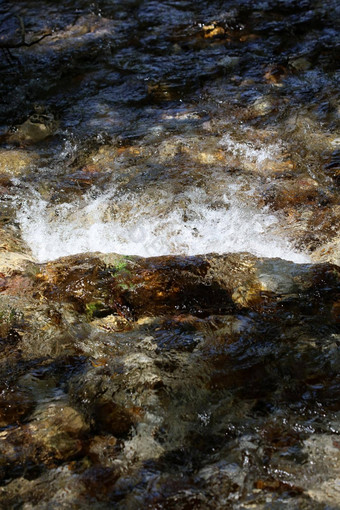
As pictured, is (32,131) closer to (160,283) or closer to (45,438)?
(160,283)

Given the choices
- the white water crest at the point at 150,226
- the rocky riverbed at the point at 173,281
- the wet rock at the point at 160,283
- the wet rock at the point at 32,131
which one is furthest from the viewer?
the wet rock at the point at 32,131

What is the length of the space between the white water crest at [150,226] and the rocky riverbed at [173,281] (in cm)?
2

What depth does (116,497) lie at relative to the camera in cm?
201

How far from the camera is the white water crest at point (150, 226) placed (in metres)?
3.87

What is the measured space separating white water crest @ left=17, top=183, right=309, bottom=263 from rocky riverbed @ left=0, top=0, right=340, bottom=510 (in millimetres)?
19

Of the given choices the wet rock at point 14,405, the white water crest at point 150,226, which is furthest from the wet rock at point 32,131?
the wet rock at point 14,405

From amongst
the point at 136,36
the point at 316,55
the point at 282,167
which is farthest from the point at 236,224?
the point at 136,36

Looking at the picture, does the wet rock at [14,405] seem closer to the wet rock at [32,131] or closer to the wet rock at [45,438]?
the wet rock at [45,438]

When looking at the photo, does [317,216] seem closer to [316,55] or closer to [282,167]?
[282,167]

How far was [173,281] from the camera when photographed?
10.6ft

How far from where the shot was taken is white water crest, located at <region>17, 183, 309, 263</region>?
387 cm

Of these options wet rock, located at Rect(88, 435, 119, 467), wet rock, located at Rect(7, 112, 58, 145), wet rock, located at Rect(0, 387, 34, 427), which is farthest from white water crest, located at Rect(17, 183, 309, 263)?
wet rock, located at Rect(88, 435, 119, 467)

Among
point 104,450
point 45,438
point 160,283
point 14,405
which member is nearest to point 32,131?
point 160,283

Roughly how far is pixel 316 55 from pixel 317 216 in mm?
3789
